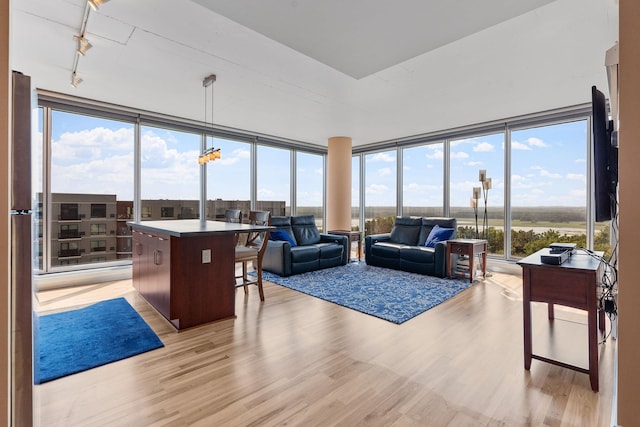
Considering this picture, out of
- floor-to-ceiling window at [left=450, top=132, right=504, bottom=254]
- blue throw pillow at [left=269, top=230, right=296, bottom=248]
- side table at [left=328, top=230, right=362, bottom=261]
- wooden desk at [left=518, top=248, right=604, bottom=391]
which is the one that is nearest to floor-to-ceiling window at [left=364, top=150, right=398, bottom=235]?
side table at [left=328, top=230, right=362, bottom=261]

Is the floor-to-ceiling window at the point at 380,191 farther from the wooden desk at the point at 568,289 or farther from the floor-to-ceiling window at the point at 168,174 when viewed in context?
the wooden desk at the point at 568,289

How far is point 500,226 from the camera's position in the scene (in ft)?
18.3

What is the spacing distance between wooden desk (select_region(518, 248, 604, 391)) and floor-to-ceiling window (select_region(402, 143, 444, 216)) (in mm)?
4339

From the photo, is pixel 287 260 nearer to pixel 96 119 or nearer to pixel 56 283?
pixel 56 283

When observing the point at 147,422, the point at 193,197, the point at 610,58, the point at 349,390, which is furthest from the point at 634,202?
the point at 193,197

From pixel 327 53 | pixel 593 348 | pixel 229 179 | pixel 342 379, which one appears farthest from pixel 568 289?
pixel 229 179

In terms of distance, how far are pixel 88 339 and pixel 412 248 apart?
441cm

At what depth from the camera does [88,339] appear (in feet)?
8.54

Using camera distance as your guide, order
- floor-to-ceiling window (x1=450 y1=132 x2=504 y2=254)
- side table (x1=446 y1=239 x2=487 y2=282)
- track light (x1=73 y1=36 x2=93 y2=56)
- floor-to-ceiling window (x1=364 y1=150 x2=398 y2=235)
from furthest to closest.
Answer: floor-to-ceiling window (x1=364 y1=150 x2=398 y2=235) → floor-to-ceiling window (x1=450 y1=132 x2=504 y2=254) → side table (x1=446 y1=239 x2=487 y2=282) → track light (x1=73 y1=36 x2=93 y2=56)

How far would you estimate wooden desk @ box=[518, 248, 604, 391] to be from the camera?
1889 mm

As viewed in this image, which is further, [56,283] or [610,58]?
[56,283]

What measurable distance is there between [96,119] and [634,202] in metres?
6.03

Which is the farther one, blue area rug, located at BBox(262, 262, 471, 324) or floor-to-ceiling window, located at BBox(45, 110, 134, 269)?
floor-to-ceiling window, located at BBox(45, 110, 134, 269)

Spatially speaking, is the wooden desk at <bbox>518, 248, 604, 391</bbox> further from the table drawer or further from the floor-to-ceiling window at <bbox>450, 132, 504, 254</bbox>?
the floor-to-ceiling window at <bbox>450, 132, 504, 254</bbox>
